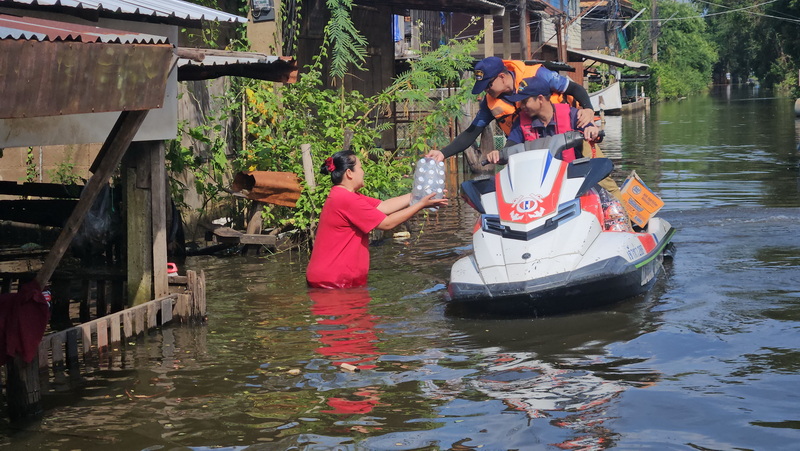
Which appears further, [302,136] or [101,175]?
[302,136]

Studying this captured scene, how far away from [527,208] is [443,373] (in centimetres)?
189

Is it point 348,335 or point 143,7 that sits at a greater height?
point 143,7

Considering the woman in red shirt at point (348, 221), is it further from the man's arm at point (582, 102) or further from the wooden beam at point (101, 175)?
the wooden beam at point (101, 175)

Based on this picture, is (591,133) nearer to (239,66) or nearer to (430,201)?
(430,201)

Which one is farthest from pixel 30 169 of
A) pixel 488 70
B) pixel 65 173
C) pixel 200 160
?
pixel 488 70

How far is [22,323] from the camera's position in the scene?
5957 millimetres

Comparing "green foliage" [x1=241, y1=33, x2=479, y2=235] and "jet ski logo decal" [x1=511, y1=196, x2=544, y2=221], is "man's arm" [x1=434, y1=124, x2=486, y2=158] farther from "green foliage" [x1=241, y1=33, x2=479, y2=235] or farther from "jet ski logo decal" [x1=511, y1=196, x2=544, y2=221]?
"green foliage" [x1=241, y1=33, x2=479, y2=235]

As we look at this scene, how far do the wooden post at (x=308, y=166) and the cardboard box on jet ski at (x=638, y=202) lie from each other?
3.68 metres

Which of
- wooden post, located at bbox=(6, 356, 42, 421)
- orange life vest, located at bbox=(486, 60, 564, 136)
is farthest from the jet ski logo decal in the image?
wooden post, located at bbox=(6, 356, 42, 421)

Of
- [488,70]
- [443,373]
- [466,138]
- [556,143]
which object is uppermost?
[488,70]

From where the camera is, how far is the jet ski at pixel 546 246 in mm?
7699

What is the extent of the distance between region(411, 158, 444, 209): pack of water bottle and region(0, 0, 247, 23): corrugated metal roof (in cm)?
203

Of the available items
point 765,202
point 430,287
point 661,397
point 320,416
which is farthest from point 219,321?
point 765,202

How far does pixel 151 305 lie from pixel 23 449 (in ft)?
8.49
